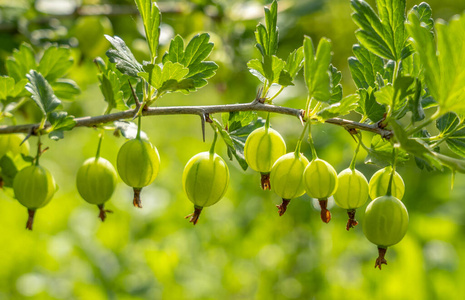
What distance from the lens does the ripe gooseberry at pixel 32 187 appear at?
3.00ft

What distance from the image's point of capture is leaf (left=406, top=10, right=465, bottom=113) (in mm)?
628

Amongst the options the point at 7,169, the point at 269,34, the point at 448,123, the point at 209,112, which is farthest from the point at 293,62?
the point at 7,169

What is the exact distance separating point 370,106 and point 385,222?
0.66ft

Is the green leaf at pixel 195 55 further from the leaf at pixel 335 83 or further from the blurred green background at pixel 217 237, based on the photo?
the blurred green background at pixel 217 237

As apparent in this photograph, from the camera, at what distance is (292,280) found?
212 centimetres

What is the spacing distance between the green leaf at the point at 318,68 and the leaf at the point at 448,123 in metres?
0.26

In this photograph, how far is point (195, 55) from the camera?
0.85 meters

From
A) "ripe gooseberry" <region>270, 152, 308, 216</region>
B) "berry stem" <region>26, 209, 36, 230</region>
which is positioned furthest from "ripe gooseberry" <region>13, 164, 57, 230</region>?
"ripe gooseberry" <region>270, 152, 308, 216</region>

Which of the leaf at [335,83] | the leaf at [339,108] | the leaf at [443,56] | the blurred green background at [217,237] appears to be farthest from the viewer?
the blurred green background at [217,237]

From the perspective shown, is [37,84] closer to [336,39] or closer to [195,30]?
[195,30]

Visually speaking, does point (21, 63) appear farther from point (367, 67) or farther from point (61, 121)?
point (367, 67)

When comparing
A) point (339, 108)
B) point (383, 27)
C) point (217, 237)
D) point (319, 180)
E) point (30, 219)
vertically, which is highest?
point (383, 27)

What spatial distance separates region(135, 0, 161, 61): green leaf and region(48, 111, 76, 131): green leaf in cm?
21

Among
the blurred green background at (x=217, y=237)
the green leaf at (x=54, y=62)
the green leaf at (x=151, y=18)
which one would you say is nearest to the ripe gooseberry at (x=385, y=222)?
the green leaf at (x=151, y=18)
